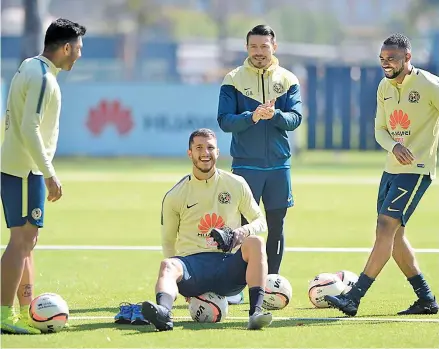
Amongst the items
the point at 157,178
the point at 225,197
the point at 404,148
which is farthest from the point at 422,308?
the point at 157,178

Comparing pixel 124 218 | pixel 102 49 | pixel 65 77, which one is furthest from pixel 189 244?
pixel 102 49

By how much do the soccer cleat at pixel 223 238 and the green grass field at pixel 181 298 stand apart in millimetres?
610

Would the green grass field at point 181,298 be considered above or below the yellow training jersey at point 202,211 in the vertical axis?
below

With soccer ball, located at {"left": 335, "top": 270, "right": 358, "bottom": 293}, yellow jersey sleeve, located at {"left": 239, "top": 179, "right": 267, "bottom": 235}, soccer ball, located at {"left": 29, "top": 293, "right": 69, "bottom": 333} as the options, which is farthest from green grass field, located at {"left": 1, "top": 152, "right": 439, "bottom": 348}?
yellow jersey sleeve, located at {"left": 239, "top": 179, "right": 267, "bottom": 235}

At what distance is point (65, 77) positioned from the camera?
4275cm

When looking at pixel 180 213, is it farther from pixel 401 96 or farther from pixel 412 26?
A: pixel 412 26

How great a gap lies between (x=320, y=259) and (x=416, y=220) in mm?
4295

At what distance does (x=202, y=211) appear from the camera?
9.88m

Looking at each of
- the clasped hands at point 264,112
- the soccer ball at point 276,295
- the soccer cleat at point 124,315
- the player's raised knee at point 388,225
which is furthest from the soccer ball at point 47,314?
the player's raised knee at point 388,225

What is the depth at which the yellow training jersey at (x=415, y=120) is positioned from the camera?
10117 mm

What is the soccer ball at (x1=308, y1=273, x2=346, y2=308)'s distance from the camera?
1034 cm

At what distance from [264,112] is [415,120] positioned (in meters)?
1.31

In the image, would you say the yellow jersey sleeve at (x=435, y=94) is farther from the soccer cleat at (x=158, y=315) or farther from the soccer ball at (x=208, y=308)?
the soccer cleat at (x=158, y=315)

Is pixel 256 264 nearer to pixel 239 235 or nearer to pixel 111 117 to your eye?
pixel 239 235
